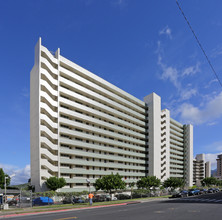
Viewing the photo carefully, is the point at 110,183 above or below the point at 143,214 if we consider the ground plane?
below

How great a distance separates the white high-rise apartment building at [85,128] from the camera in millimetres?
49594

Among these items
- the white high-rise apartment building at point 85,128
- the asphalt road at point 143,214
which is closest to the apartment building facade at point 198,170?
the white high-rise apartment building at point 85,128

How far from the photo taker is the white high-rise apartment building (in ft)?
163

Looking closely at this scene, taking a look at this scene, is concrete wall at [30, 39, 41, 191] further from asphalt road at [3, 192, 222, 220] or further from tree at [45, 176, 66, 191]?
asphalt road at [3, 192, 222, 220]

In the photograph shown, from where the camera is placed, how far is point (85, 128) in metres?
59.3

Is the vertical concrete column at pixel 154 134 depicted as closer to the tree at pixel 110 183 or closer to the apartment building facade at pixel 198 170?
the tree at pixel 110 183

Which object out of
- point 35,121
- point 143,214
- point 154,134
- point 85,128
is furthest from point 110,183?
point 154,134

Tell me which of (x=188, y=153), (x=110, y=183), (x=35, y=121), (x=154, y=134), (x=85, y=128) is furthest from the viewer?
(x=188, y=153)

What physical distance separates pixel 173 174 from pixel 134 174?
124 ft

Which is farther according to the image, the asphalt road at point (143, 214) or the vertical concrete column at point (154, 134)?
the vertical concrete column at point (154, 134)

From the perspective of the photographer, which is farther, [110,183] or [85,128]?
[85,128]

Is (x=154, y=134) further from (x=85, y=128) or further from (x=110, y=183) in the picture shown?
(x=110, y=183)

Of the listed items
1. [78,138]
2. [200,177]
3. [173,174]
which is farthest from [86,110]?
[200,177]

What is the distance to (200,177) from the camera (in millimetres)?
165875
